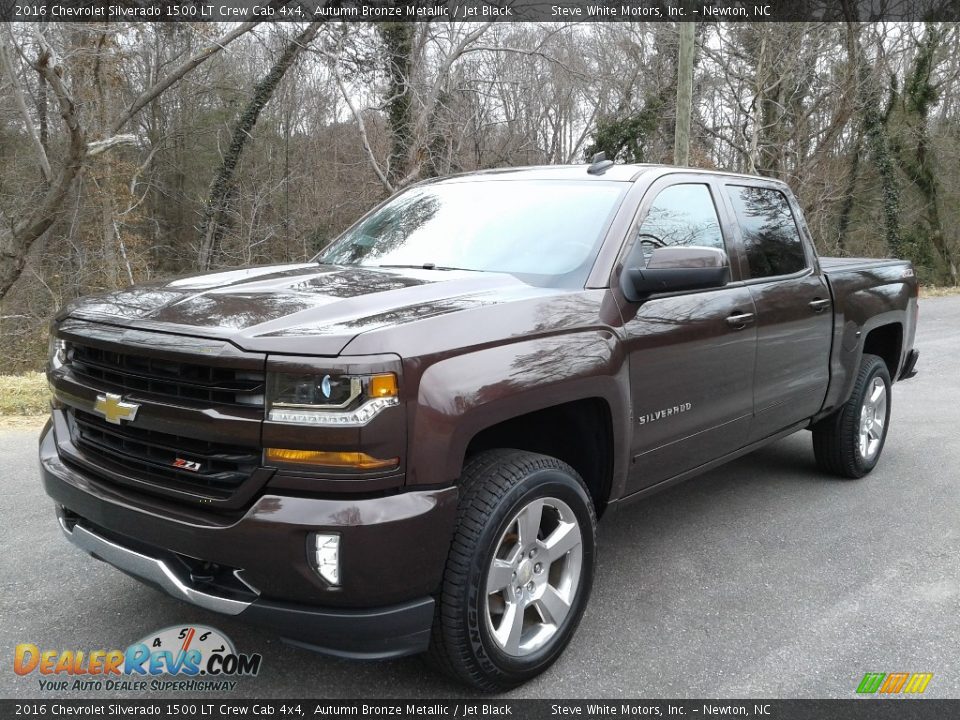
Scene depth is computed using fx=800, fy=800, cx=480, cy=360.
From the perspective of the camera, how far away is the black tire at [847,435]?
16.7ft

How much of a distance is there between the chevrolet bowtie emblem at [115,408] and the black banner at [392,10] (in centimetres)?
1208

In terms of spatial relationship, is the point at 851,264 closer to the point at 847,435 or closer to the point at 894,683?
the point at 847,435

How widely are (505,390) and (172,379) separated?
1045 mm

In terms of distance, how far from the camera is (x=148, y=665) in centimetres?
293

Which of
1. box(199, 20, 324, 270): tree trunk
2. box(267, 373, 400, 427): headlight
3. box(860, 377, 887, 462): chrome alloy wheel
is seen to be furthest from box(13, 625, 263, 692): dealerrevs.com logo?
box(199, 20, 324, 270): tree trunk

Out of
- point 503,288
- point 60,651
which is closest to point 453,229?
point 503,288

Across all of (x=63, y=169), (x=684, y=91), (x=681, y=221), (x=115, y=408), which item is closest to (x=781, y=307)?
(x=681, y=221)

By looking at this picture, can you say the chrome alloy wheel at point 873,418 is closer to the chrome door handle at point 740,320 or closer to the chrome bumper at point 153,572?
the chrome door handle at point 740,320

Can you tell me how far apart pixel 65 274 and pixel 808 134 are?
67.5ft

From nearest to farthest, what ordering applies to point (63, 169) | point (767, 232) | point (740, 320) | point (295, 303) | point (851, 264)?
point (295, 303), point (740, 320), point (767, 232), point (851, 264), point (63, 169)

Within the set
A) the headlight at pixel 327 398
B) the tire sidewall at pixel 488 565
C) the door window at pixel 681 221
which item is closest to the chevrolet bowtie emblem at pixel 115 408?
the headlight at pixel 327 398

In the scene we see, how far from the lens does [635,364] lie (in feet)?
10.6

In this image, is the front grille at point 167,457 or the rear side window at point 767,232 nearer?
the front grille at point 167,457

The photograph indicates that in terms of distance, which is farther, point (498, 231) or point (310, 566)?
point (498, 231)
